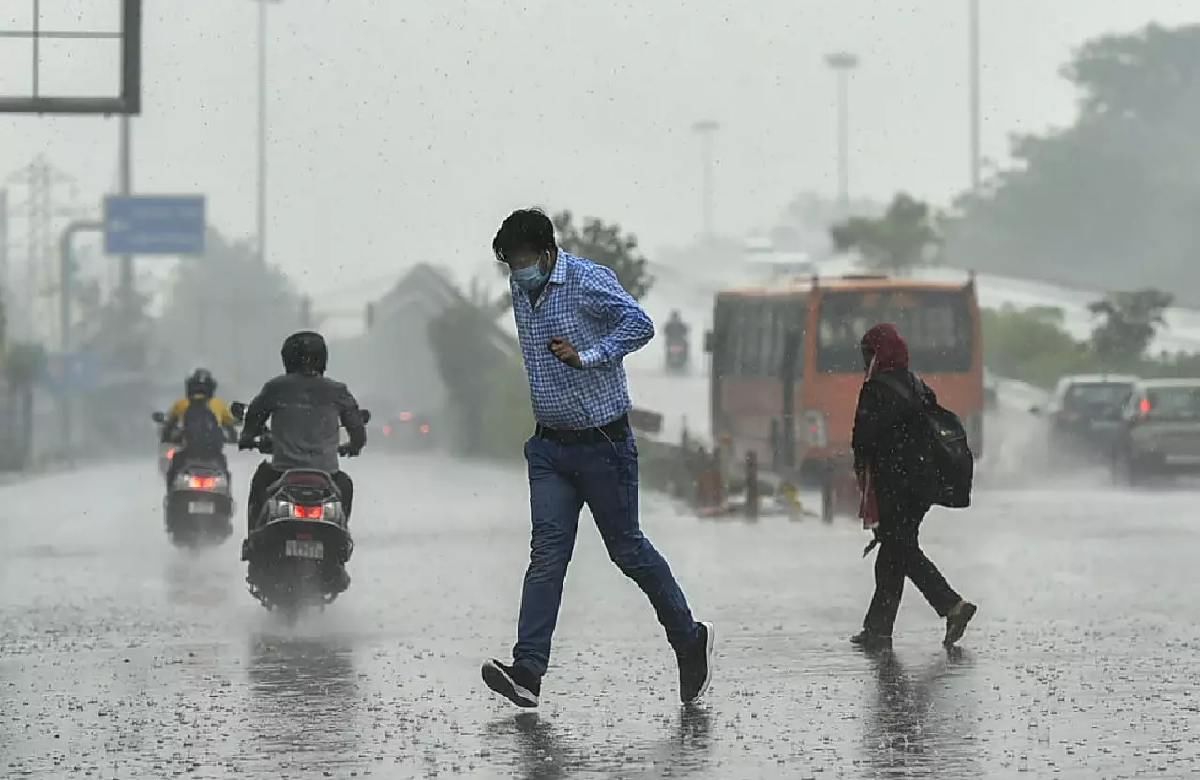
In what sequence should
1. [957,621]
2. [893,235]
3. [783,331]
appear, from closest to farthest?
[957,621]
[783,331]
[893,235]

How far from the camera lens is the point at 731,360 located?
1658 inches

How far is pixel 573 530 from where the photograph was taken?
11.1 meters

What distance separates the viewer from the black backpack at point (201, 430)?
2247 centimetres

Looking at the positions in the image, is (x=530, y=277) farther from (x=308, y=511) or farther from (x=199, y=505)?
(x=199, y=505)

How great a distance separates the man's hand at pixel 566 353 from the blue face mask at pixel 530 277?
0.34 metres

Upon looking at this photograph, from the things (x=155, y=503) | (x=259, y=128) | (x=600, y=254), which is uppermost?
(x=259, y=128)

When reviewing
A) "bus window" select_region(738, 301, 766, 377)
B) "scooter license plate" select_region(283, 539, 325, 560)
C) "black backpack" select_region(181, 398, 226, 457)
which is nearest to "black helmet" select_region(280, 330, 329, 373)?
"scooter license plate" select_region(283, 539, 325, 560)

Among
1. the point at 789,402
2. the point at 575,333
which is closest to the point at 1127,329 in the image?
the point at 789,402

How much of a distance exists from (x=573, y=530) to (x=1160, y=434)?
26791 mm

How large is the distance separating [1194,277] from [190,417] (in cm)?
10786

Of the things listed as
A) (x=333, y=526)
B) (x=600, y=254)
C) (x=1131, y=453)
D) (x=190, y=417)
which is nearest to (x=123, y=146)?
(x=600, y=254)

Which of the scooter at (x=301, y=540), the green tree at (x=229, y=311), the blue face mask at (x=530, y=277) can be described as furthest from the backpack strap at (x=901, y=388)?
the green tree at (x=229, y=311)

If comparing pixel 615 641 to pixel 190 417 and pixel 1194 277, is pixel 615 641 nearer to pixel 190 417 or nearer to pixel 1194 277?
pixel 190 417

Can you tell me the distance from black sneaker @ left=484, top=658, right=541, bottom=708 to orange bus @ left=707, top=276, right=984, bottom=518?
24587 millimetres
